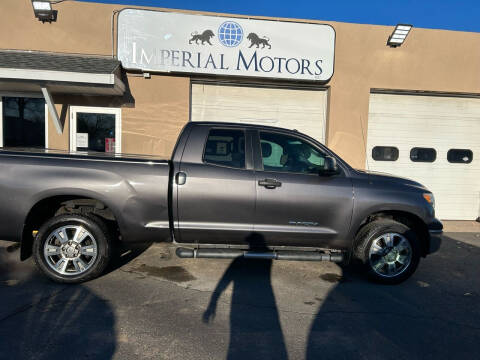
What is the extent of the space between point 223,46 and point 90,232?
5.70m

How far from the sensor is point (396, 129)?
8.92 meters

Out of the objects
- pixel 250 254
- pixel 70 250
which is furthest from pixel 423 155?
pixel 70 250

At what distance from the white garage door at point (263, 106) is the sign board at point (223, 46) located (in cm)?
53

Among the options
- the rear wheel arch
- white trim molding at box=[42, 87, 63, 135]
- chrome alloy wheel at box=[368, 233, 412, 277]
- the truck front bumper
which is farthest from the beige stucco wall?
chrome alloy wheel at box=[368, 233, 412, 277]

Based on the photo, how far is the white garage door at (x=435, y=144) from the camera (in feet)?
29.1

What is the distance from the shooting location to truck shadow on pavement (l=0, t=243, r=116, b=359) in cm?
275

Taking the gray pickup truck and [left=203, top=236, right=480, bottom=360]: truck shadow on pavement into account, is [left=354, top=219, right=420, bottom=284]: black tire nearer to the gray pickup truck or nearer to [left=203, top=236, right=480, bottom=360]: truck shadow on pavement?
the gray pickup truck

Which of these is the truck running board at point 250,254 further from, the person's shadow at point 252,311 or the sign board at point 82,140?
the sign board at point 82,140

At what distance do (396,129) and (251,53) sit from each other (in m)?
4.33

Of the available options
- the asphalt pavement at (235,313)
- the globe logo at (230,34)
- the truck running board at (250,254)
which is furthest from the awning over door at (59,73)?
the truck running board at (250,254)

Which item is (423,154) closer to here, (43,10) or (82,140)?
(82,140)

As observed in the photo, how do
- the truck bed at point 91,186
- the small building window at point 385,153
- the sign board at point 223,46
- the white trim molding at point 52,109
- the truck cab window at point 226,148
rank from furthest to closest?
the small building window at point 385,153 → the sign board at point 223,46 → the white trim molding at point 52,109 → the truck cab window at point 226,148 → the truck bed at point 91,186

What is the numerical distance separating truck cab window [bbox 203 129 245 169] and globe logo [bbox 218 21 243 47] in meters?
4.52

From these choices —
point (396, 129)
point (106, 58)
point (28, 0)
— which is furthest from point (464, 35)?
point (28, 0)
